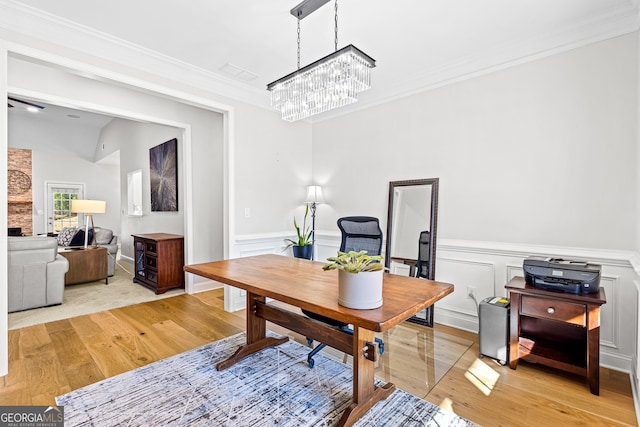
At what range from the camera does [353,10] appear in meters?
2.19

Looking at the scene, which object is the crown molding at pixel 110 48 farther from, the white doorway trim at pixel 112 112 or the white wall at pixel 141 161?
the white wall at pixel 141 161

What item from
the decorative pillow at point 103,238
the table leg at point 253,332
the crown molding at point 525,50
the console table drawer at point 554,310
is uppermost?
the crown molding at point 525,50

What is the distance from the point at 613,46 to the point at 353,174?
246 centimetres

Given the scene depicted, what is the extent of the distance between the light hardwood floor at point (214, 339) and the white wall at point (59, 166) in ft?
22.4

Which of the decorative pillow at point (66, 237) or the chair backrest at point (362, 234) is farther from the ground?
the chair backrest at point (362, 234)

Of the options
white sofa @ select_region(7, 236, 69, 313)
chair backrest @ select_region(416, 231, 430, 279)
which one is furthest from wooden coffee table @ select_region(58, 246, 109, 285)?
chair backrest @ select_region(416, 231, 430, 279)

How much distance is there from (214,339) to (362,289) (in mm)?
1997

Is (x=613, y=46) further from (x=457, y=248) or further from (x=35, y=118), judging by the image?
(x=35, y=118)

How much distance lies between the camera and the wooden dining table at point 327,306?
1.37 m

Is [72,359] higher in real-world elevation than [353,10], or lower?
lower

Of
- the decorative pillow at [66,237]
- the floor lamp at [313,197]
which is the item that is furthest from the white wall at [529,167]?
the decorative pillow at [66,237]

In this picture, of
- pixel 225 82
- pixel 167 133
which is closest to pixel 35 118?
pixel 167 133

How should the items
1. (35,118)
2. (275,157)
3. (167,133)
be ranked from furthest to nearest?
(35,118), (167,133), (275,157)

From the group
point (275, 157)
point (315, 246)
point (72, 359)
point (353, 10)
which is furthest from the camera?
point (315, 246)
